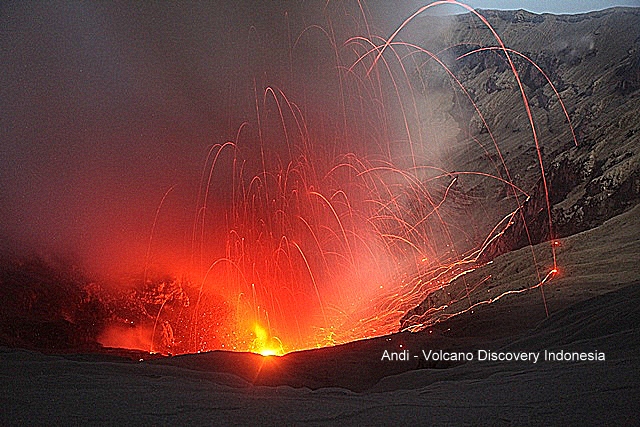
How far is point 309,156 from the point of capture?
42344mm

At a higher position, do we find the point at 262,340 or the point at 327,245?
the point at 327,245

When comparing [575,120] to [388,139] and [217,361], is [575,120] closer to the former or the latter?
[388,139]

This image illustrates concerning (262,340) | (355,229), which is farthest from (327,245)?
(262,340)

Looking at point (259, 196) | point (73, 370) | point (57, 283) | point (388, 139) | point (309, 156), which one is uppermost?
point (388, 139)

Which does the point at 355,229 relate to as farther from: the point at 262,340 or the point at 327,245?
the point at 262,340

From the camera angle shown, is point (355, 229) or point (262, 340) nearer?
point (262, 340)

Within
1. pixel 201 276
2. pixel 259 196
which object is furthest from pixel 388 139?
pixel 201 276

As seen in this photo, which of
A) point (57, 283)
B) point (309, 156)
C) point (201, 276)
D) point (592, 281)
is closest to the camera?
point (592, 281)

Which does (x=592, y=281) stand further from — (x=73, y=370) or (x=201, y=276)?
(x=201, y=276)

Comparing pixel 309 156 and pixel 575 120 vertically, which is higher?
pixel 575 120

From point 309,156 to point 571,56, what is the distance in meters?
35.6

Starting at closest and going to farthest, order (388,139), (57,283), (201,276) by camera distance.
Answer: (57,283) < (201,276) < (388,139)

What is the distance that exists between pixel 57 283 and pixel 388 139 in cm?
4699

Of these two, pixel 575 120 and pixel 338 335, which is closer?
pixel 338 335
